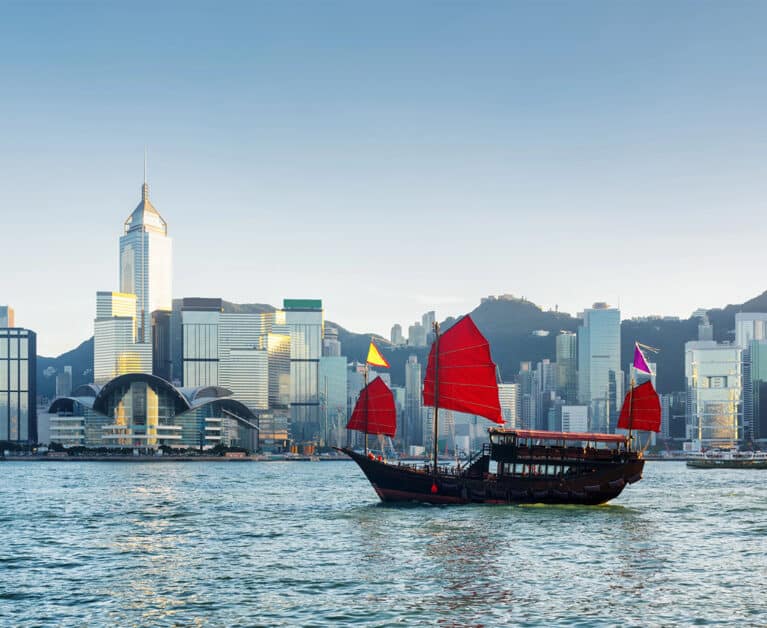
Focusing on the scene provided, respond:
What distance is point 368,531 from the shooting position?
61906 mm

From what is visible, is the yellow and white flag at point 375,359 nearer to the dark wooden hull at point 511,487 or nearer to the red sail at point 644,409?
the dark wooden hull at point 511,487

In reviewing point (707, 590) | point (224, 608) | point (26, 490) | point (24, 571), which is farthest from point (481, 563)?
point (26, 490)

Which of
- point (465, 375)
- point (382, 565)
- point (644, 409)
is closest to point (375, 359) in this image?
point (465, 375)

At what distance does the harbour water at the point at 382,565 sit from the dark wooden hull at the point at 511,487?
→ 1.25 metres

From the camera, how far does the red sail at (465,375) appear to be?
84.8 m

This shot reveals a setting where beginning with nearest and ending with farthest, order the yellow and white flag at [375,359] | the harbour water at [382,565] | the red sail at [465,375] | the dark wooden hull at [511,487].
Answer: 1. the harbour water at [382,565]
2. the dark wooden hull at [511,487]
3. the red sail at [465,375]
4. the yellow and white flag at [375,359]

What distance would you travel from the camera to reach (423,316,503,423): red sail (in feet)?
278

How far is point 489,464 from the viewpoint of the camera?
3349 inches

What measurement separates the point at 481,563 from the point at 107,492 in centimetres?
6717

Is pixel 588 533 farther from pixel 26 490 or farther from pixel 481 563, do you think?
pixel 26 490

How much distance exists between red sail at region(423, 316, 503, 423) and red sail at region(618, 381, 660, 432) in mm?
13153

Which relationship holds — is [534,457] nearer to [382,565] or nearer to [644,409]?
[644,409]

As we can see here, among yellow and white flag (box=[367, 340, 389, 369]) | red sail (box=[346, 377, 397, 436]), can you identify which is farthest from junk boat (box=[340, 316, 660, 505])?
red sail (box=[346, 377, 397, 436])

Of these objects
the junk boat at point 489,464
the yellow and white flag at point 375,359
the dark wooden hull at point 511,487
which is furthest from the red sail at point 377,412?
the dark wooden hull at point 511,487
